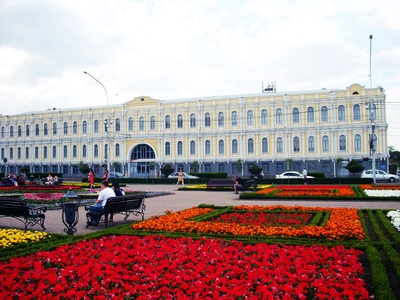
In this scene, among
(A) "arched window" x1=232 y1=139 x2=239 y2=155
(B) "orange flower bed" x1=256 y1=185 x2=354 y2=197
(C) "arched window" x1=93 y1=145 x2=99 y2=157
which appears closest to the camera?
(B) "orange flower bed" x1=256 y1=185 x2=354 y2=197

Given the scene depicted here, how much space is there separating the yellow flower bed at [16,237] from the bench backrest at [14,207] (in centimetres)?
113

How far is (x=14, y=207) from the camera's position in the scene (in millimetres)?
10914

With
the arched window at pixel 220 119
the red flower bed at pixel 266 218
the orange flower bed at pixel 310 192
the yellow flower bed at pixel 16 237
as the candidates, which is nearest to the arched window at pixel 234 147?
A: the arched window at pixel 220 119

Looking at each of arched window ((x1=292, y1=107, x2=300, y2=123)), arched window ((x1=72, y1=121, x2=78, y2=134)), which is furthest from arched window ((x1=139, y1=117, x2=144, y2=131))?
arched window ((x1=292, y1=107, x2=300, y2=123))

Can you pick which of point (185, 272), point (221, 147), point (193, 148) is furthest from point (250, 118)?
point (185, 272)

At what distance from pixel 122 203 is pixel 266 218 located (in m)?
4.50

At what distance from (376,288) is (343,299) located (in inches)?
27.8

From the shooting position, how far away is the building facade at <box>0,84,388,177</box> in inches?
1875

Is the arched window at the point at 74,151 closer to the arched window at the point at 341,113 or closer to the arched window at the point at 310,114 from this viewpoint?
the arched window at the point at 310,114

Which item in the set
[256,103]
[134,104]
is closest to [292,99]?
[256,103]

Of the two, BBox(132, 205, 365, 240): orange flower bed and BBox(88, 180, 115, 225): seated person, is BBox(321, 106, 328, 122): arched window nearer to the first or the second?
BBox(132, 205, 365, 240): orange flower bed

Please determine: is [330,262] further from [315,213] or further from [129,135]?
[129,135]

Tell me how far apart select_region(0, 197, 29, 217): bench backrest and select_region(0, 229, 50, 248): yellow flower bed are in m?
1.13

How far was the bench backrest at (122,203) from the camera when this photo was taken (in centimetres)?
1118
